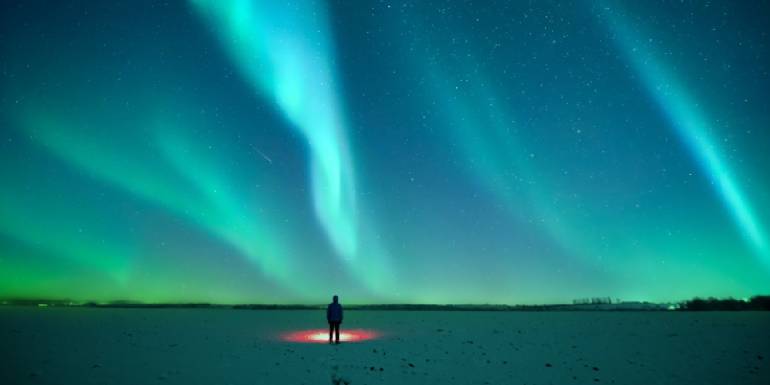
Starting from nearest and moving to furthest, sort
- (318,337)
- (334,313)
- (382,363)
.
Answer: (382,363) < (334,313) < (318,337)

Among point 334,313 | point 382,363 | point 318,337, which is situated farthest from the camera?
point 318,337

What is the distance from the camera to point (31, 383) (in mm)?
11258

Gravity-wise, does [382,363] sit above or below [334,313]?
below

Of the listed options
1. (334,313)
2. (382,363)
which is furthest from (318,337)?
(382,363)

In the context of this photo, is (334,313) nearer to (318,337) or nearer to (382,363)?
(318,337)

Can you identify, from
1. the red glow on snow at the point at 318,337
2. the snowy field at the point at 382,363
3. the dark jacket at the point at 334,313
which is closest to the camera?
the snowy field at the point at 382,363

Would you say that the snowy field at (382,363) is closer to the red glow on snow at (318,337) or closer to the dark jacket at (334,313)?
the dark jacket at (334,313)

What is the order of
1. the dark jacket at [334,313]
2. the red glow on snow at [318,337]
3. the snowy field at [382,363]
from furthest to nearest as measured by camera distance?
the red glow on snow at [318,337] < the dark jacket at [334,313] < the snowy field at [382,363]

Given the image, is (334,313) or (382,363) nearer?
(382,363)

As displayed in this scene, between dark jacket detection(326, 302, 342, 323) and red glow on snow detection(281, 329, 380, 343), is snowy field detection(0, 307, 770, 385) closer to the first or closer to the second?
dark jacket detection(326, 302, 342, 323)

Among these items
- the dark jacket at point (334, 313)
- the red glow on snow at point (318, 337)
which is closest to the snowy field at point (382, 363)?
the dark jacket at point (334, 313)

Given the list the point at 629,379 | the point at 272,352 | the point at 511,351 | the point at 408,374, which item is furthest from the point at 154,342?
the point at 629,379

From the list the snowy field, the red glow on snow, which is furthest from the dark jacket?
the snowy field

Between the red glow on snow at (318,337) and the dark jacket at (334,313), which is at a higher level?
the dark jacket at (334,313)
